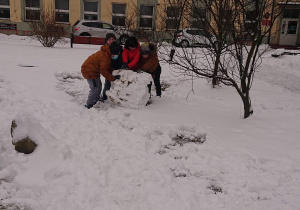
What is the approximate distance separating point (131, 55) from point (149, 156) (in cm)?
242

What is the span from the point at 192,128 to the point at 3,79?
4.44 metres

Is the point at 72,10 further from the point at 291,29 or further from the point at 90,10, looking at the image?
the point at 291,29

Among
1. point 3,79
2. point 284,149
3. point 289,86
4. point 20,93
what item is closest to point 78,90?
point 20,93

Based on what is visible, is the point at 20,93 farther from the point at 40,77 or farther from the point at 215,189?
the point at 215,189

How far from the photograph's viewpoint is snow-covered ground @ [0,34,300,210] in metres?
2.52

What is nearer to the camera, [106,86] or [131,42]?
[131,42]

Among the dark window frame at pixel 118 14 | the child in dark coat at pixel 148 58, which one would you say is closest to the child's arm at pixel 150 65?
the child in dark coat at pixel 148 58

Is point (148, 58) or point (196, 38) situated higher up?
point (196, 38)

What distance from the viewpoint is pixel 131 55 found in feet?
16.9

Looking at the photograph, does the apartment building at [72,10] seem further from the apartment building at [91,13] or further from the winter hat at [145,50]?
the winter hat at [145,50]

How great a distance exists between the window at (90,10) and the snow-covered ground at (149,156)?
664 inches

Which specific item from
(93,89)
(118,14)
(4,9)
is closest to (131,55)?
(93,89)

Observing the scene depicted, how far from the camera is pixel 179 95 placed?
6.19 meters

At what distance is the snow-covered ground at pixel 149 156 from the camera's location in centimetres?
252
